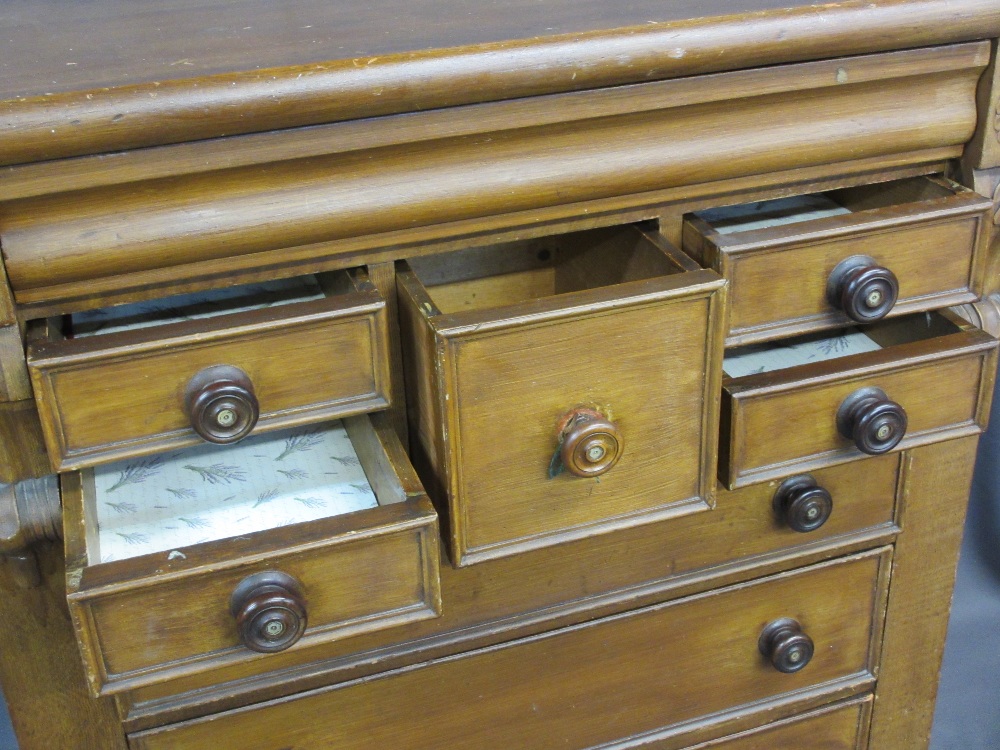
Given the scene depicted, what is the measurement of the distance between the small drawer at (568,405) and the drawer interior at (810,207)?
0.19 meters

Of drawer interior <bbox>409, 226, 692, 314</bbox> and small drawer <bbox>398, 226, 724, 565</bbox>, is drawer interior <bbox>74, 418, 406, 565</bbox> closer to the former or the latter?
small drawer <bbox>398, 226, 724, 565</bbox>

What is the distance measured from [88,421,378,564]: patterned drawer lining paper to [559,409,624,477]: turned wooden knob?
18cm

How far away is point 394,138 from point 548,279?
36cm

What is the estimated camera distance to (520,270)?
1166 mm

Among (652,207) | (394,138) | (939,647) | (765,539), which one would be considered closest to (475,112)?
(394,138)

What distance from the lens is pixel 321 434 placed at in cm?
105

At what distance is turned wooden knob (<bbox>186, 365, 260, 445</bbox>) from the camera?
2.75 feet

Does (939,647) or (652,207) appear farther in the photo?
(939,647)

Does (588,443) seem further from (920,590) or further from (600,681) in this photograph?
(920,590)

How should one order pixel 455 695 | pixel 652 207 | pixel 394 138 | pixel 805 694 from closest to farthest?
1. pixel 394 138
2. pixel 652 207
3. pixel 455 695
4. pixel 805 694


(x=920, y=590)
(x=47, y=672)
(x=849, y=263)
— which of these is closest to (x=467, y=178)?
(x=849, y=263)

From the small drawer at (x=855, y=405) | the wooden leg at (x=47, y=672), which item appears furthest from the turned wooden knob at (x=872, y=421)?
the wooden leg at (x=47, y=672)

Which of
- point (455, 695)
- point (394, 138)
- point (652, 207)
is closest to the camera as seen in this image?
point (394, 138)

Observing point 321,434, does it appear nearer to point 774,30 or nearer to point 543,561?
point 543,561
